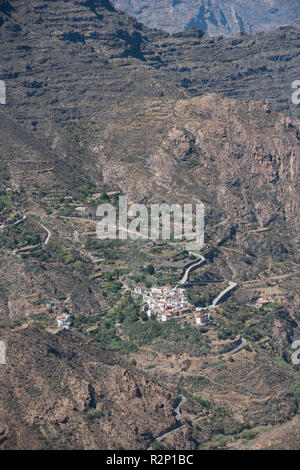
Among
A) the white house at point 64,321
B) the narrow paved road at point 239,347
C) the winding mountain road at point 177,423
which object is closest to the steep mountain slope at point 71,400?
the winding mountain road at point 177,423

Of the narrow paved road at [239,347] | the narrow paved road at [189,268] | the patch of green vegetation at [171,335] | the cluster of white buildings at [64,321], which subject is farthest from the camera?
the narrow paved road at [189,268]

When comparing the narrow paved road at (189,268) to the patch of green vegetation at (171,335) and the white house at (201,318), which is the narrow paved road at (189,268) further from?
the patch of green vegetation at (171,335)

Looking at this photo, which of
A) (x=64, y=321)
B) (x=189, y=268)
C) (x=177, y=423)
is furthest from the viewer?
(x=189, y=268)

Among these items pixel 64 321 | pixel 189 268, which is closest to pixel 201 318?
pixel 64 321

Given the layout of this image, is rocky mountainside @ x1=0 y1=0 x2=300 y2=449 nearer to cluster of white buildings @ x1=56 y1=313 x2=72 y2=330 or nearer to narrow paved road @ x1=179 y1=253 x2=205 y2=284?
cluster of white buildings @ x1=56 y1=313 x2=72 y2=330

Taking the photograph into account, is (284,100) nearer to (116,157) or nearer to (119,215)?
(116,157)

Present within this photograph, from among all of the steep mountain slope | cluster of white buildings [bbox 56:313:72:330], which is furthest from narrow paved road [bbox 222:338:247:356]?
cluster of white buildings [bbox 56:313:72:330]

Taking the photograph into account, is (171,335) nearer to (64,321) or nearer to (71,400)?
(64,321)

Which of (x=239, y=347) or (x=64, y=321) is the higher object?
(x=64, y=321)
